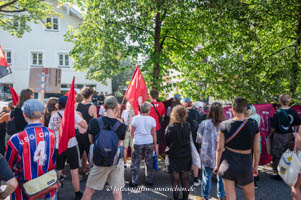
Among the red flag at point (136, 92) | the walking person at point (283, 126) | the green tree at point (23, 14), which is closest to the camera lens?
the walking person at point (283, 126)

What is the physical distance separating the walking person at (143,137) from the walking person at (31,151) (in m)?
2.58

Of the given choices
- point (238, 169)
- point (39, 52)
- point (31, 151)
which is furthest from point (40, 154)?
point (39, 52)

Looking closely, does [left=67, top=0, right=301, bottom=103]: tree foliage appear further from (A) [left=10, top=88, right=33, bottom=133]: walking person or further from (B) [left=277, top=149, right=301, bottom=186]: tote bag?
(B) [left=277, top=149, right=301, bottom=186]: tote bag

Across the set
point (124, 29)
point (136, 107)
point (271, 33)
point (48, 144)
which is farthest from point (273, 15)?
point (48, 144)

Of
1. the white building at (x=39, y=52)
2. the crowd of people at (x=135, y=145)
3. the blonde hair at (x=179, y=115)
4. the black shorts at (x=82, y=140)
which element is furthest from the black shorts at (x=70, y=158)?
the white building at (x=39, y=52)

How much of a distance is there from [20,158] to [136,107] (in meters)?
3.76

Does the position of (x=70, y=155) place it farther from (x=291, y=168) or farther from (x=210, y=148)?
(x=291, y=168)

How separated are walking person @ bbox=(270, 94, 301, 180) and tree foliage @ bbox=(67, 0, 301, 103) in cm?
252

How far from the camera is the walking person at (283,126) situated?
592 cm

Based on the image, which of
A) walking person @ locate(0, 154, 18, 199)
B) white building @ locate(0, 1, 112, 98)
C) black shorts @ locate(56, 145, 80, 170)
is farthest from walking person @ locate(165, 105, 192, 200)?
white building @ locate(0, 1, 112, 98)

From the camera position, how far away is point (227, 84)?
29.4 feet

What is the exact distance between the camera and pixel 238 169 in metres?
3.48

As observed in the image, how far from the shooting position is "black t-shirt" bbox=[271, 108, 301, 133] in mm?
5922

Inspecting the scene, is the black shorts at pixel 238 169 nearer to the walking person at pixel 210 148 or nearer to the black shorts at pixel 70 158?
the walking person at pixel 210 148
